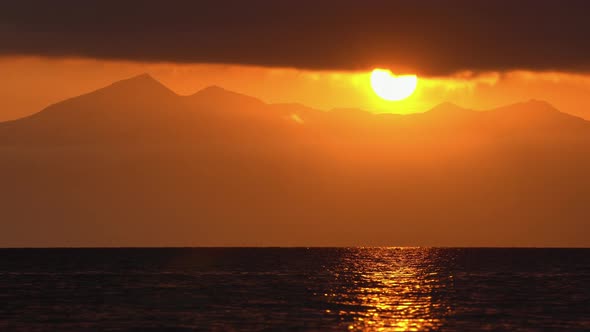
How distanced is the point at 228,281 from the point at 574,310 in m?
59.4

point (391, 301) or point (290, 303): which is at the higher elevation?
point (391, 301)

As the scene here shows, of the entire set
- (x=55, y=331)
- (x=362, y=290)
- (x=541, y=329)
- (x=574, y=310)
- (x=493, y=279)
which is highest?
(x=493, y=279)

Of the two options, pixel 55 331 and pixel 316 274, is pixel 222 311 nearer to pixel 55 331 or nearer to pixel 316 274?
pixel 55 331

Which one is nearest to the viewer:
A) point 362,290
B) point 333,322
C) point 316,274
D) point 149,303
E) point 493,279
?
point 333,322

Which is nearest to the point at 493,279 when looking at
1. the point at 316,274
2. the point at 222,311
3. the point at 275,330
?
the point at 316,274

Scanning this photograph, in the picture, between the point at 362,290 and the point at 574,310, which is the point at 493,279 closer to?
the point at 362,290

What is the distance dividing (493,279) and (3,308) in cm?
8112

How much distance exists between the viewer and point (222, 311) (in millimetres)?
94250

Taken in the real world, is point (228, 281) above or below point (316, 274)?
below

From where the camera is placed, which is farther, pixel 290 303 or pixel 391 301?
pixel 391 301

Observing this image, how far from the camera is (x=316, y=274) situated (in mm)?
178750

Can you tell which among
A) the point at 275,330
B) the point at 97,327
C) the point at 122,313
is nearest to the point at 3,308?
the point at 122,313

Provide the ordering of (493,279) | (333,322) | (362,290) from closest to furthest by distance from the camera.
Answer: (333,322)
(362,290)
(493,279)

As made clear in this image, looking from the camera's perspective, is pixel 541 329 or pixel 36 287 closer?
pixel 541 329
